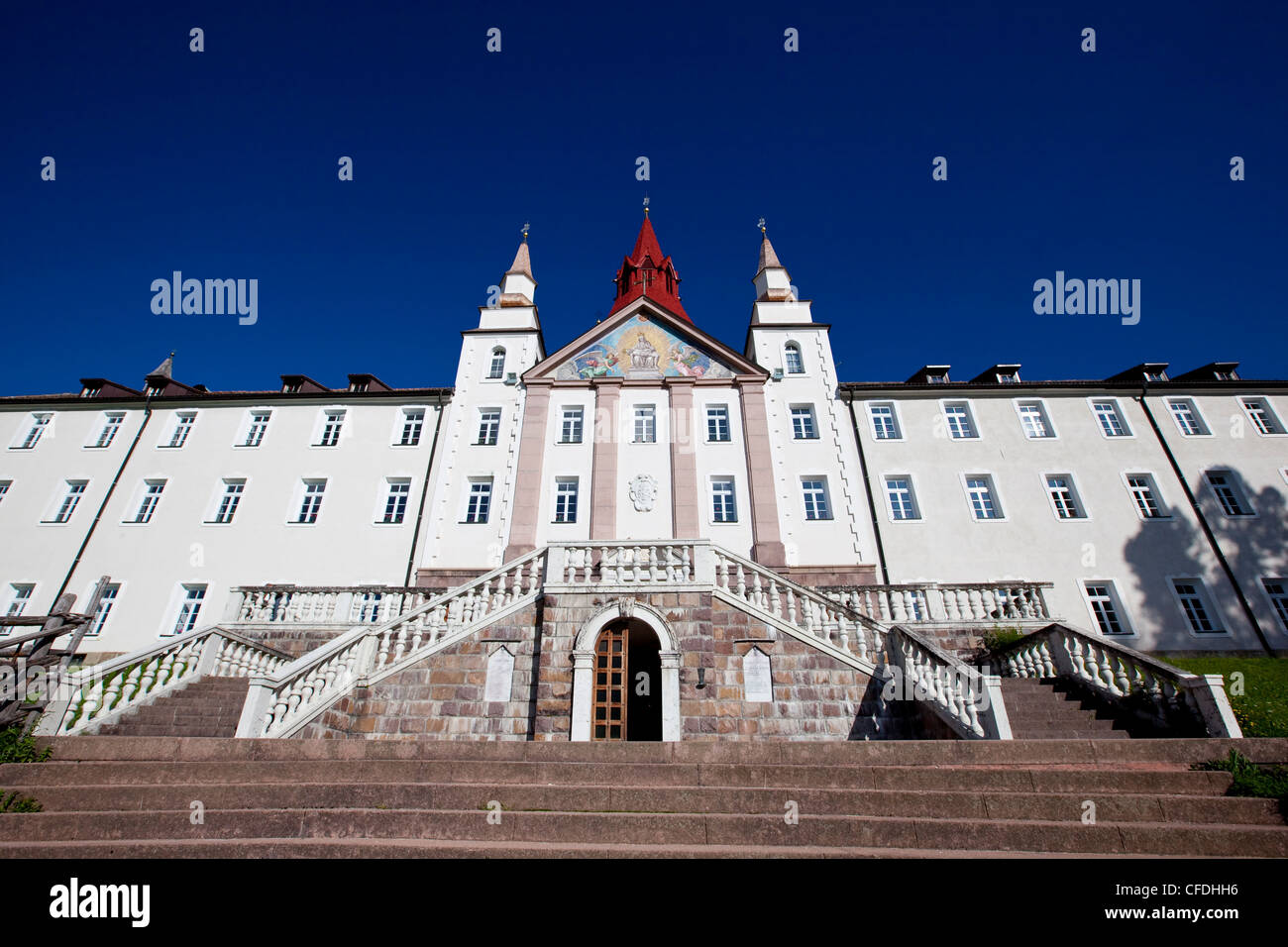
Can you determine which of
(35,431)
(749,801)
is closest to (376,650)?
(749,801)

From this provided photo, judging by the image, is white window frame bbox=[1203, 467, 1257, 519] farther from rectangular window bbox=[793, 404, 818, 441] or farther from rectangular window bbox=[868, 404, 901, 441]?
rectangular window bbox=[793, 404, 818, 441]

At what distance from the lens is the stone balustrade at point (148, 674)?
29.5 ft

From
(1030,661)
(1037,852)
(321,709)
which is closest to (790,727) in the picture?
(1030,661)

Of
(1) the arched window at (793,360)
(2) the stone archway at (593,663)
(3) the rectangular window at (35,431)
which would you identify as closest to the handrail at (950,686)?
(2) the stone archway at (593,663)

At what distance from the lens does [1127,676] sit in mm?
9625

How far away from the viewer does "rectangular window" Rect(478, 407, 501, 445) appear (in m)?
21.4

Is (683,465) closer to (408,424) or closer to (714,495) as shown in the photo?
A: (714,495)

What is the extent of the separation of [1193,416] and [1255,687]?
13536mm

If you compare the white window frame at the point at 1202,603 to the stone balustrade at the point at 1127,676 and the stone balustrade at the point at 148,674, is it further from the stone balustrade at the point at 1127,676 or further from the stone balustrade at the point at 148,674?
the stone balustrade at the point at 148,674

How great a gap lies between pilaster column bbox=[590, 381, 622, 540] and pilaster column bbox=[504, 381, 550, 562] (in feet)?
6.38

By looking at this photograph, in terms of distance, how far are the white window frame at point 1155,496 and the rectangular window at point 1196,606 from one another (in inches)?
87.8

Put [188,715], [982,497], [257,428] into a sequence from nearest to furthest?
1. [188,715]
2. [982,497]
3. [257,428]

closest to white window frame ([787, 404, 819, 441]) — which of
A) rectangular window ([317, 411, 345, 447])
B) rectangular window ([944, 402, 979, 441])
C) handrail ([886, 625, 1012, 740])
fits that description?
rectangular window ([944, 402, 979, 441])

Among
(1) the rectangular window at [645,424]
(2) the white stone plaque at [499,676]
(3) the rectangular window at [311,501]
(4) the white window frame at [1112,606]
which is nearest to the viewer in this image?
(2) the white stone plaque at [499,676]
